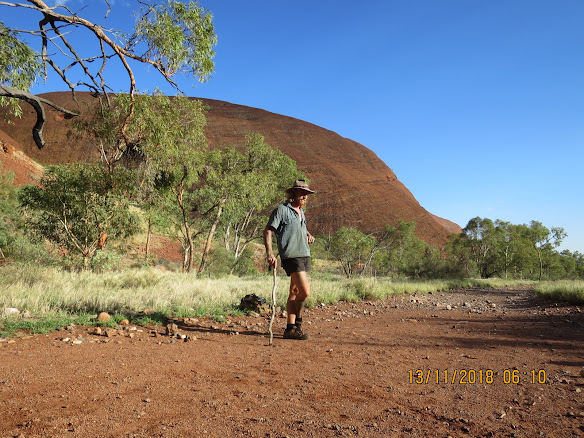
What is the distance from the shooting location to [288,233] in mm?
4805

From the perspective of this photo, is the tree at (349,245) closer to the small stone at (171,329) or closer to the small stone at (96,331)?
the small stone at (171,329)

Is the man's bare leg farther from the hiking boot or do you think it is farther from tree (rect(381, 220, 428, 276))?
tree (rect(381, 220, 428, 276))

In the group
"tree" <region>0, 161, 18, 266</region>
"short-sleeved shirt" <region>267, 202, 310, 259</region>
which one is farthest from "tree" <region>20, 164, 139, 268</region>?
"short-sleeved shirt" <region>267, 202, 310, 259</region>

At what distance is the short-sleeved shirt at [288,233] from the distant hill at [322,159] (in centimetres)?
5839

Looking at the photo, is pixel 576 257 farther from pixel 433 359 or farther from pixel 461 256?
pixel 433 359

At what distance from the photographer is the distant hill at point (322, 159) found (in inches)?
2884

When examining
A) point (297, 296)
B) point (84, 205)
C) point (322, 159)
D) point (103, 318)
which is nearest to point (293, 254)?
point (297, 296)

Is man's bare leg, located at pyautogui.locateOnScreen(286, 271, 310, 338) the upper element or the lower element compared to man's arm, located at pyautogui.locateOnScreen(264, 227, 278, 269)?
lower

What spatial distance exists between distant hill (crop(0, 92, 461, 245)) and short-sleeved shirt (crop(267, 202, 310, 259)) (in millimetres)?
58386

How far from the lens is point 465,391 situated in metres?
2.86

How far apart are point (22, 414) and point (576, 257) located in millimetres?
62290

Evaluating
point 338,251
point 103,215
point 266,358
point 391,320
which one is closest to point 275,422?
point 266,358

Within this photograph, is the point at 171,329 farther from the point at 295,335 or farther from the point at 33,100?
the point at 33,100
